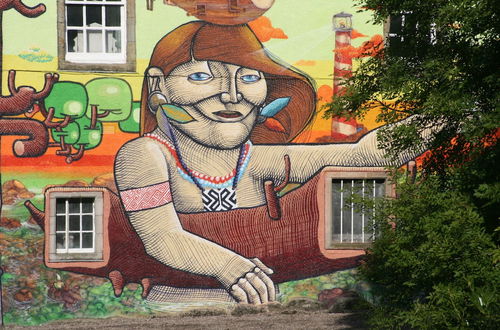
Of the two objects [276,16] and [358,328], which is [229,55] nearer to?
[276,16]

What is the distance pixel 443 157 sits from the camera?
11312 millimetres

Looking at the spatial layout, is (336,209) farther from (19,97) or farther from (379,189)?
(19,97)

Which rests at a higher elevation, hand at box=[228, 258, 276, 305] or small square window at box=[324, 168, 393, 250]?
small square window at box=[324, 168, 393, 250]

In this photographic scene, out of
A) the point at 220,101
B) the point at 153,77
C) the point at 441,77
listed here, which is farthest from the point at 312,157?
the point at 441,77

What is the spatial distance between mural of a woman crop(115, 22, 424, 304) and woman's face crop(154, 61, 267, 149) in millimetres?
17

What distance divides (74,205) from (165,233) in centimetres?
159

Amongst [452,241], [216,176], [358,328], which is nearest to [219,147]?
[216,176]

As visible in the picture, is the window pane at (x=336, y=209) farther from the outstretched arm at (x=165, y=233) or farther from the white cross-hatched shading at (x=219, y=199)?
the white cross-hatched shading at (x=219, y=199)

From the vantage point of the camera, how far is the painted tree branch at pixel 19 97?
15461 millimetres

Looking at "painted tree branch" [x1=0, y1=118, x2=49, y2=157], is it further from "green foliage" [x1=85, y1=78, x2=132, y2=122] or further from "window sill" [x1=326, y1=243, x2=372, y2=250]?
"window sill" [x1=326, y1=243, x2=372, y2=250]

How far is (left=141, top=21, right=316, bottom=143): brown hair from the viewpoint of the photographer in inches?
626

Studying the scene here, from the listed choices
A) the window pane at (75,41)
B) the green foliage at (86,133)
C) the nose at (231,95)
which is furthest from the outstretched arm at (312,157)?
the window pane at (75,41)

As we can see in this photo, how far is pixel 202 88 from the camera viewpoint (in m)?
16.1

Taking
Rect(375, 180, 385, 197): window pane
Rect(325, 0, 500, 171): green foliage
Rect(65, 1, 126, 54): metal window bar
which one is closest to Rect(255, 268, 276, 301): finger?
Rect(375, 180, 385, 197): window pane
